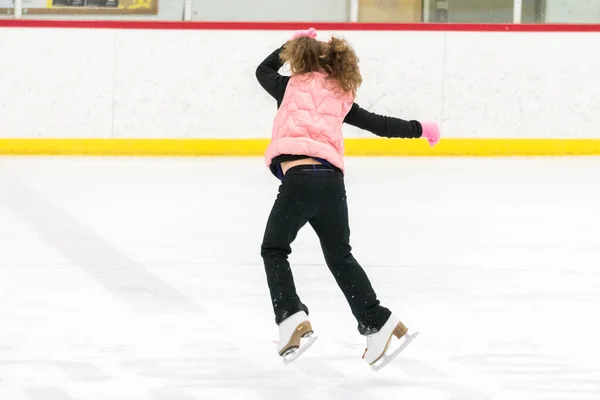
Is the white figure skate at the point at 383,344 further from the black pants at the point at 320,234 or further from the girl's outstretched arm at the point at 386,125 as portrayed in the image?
the girl's outstretched arm at the point at 386,125

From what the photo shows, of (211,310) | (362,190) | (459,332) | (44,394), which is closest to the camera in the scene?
(44,394)

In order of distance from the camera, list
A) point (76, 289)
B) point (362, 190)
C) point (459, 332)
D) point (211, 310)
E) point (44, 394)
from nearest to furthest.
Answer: point (44, 394), point (459, 332), point (211, 310), point (76, 289), point (362, 190)

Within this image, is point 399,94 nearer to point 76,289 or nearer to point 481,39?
point 481,39

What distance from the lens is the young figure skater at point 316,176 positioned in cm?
304

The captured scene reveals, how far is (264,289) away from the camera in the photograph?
14.0 feet

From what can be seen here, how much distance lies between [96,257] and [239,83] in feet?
15.1

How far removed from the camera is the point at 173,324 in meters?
3.65

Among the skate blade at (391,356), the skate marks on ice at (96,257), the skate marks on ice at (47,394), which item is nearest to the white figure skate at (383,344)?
the skate blade at (391,356)

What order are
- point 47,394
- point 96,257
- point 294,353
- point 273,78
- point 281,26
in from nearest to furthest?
point 47,394
point 294,353
point 273,78
point 96,257
point 281,26

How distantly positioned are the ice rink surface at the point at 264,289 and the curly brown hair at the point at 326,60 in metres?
0.76

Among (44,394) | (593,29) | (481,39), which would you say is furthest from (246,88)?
Result: (44,394)

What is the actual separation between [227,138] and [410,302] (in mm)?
5462

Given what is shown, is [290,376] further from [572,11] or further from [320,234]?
[572,11]

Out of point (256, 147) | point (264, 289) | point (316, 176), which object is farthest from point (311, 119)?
point (256, 147)
